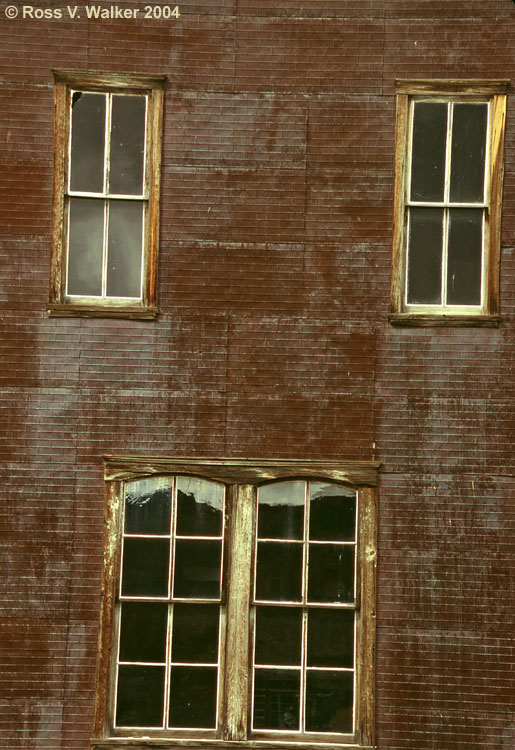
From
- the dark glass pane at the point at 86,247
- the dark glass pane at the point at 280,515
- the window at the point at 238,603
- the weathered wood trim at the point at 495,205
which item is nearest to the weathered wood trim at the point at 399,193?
the weathered wood trim at the point at 495,205

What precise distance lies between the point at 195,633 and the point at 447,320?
3.47 meters

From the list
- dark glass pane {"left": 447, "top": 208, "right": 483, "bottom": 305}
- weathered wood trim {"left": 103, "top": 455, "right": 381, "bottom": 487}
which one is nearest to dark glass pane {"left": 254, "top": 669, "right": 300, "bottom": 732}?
weathered wood trim {"left": 103, "top": 455, "right": 381, "bottom": 487}

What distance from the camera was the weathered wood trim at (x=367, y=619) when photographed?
26.4 feet

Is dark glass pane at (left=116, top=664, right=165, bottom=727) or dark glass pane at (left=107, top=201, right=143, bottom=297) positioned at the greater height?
dark glass pane at (left=107, top=201, right=143, bottom=297)

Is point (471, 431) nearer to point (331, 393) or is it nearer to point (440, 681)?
point (331, 393)

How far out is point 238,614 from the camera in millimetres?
8203

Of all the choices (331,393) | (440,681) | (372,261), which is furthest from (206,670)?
(372,261)

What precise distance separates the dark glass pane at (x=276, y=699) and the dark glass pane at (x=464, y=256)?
3567 mm

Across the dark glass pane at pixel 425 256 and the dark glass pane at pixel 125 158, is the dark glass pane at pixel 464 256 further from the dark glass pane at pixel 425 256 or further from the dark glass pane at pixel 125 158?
the dark glass pane at pixel 125 158

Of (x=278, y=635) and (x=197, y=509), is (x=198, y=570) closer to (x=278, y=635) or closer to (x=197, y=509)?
(x=197, y=509)

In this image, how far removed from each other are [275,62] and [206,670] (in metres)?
5.36

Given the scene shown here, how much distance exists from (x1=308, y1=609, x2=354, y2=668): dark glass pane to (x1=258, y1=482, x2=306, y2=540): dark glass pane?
71 cm

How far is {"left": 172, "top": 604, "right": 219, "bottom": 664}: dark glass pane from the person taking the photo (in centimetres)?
819

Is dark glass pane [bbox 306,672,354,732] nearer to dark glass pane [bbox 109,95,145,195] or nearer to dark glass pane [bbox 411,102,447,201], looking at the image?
dark glass pane [bbox 411,102,447,201]
